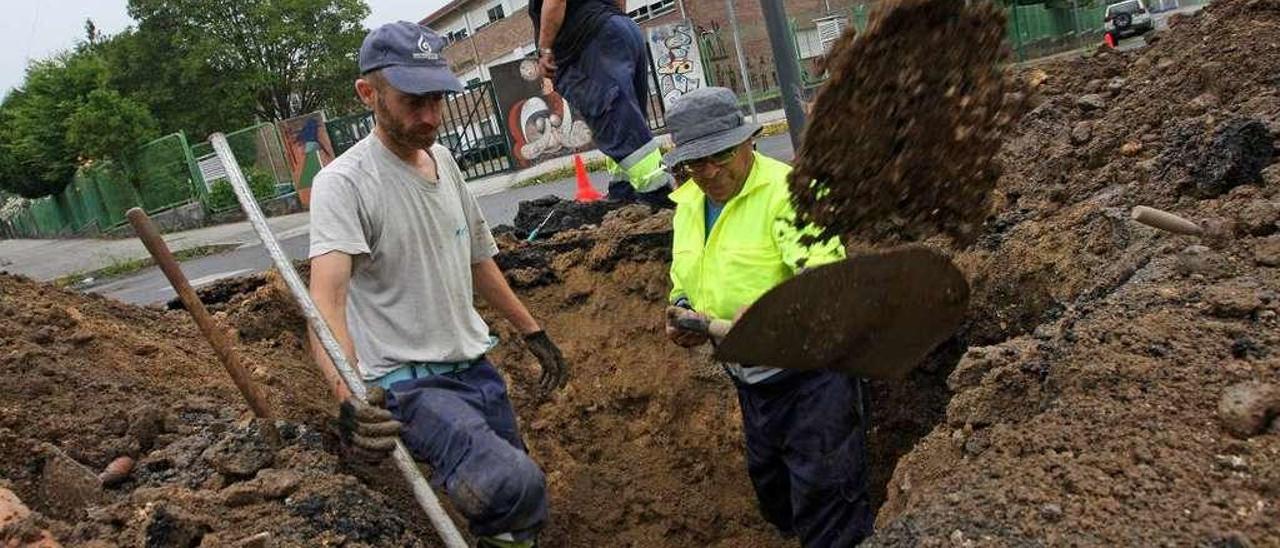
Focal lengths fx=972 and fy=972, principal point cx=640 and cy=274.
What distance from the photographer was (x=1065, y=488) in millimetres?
1990

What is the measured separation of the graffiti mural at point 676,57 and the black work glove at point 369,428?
60.0ft

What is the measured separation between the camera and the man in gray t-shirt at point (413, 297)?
2.88m

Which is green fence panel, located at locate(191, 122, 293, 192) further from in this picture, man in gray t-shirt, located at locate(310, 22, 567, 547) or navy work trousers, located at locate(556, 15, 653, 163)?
man in gray t-shirt, located at locate(310, 22, 567, 547)

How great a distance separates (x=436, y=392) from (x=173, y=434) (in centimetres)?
93

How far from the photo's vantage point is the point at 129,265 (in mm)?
14875

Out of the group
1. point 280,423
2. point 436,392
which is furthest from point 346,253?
point 280,423

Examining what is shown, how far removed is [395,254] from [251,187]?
64.2 ft

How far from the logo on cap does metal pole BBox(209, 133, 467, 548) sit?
62 cm

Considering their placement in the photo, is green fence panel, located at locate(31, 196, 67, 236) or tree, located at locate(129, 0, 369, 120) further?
tree, located at locate(129, 0, 369, 120)

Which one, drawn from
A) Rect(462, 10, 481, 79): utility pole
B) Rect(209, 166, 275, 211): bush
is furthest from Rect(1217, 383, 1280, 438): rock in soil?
Rect(462, 10, 481, 79): utility pole

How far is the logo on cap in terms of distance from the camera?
2.98 meters

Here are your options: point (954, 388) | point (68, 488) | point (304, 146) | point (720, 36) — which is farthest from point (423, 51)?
point (304, 146)

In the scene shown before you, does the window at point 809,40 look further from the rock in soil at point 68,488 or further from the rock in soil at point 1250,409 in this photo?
the rock in soil at point 1250,409

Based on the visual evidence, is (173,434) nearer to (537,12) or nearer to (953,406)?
(953,406)
